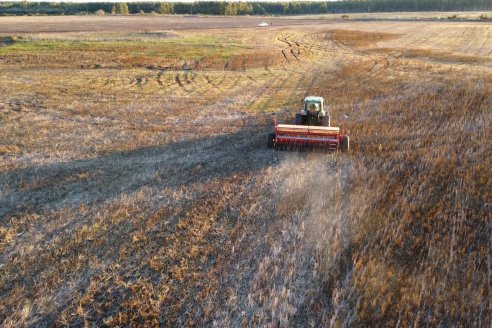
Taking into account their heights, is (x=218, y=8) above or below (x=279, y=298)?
above

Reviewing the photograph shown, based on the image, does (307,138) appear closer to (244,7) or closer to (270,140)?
(270,140)

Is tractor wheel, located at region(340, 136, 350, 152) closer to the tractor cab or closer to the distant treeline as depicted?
the tractor cab

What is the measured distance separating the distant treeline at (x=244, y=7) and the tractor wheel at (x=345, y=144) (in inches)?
4525

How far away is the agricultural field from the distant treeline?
107 m

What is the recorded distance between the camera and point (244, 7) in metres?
123

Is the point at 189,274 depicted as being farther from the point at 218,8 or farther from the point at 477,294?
the point at 218,8

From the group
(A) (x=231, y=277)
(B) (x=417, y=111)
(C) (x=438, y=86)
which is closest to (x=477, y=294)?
(A) (x=231, y=277)

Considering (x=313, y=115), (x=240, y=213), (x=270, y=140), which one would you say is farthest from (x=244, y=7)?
(x=240, y=213)

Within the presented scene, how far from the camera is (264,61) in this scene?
33.5 metres

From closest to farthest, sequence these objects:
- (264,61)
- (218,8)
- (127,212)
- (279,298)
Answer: (279,298), (127,212), (264,61), (218,8)

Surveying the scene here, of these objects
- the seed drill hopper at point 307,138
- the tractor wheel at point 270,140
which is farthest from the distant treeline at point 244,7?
the seed drill hopper at point 307,138

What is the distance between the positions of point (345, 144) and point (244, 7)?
401 feet

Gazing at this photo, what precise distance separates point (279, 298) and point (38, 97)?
19.9m

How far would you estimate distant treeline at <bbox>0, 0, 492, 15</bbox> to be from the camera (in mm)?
115438
